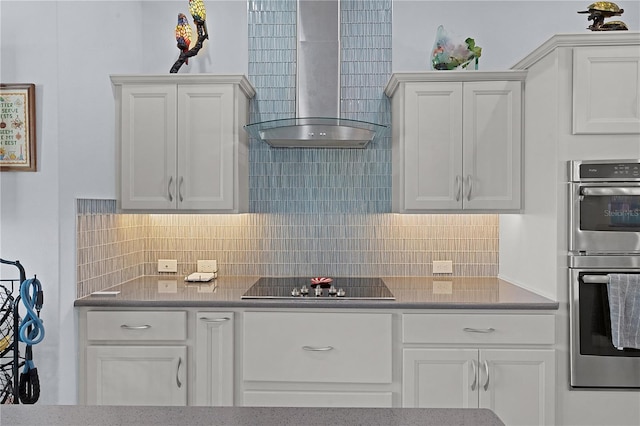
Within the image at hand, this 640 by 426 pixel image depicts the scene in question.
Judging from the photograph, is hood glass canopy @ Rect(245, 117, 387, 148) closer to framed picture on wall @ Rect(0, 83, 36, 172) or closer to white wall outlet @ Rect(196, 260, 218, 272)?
white wall outlet @ Rect(196, 260, 218, 272)

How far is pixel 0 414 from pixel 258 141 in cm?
259

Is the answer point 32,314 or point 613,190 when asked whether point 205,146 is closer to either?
point 32,314

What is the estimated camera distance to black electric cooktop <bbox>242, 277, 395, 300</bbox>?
2643mm

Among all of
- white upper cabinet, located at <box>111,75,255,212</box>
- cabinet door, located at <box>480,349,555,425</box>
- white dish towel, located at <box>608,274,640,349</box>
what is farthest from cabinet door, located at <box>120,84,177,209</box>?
white dish towel, located at <box>608,274,640,349</box>

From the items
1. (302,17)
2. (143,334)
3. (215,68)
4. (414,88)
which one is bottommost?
(143,334)

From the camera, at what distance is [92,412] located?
88 centimetres

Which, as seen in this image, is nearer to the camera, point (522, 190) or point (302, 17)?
point (522, 190)

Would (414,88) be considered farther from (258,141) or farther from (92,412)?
(92,412)

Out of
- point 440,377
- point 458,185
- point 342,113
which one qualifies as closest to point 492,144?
point 458,185

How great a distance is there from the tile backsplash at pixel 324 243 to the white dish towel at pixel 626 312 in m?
1.00

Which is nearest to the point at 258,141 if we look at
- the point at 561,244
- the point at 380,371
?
the point at 380,371

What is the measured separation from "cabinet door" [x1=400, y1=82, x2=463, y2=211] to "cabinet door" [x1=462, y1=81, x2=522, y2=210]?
49 millimetres

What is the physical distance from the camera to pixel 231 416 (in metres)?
0.86

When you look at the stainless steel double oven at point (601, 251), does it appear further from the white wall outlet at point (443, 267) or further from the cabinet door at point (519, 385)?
the white wall outlet at point (443, 267)
